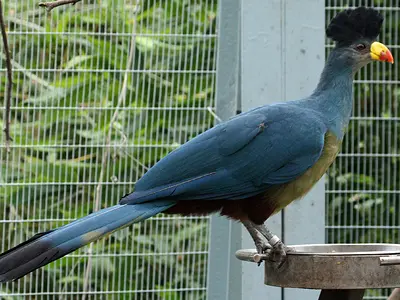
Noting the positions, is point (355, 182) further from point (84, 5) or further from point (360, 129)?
point (84, 5)

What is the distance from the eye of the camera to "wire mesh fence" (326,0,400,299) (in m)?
4.50

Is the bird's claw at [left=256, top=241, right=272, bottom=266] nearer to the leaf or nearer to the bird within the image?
the bird

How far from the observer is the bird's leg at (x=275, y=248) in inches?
106

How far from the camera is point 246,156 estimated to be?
3.11m

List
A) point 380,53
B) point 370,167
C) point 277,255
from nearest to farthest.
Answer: point 277,255
point 380,53
point 370,167

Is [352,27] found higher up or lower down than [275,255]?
higher up

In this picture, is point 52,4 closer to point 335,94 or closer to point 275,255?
point 275,255

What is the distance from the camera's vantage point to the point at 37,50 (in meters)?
4.30

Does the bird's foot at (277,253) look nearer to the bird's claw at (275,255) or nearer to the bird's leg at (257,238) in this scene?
the bird's claw at (275,255)

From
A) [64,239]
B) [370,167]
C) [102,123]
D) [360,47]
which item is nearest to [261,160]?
[360,47]

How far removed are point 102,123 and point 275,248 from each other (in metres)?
1.74

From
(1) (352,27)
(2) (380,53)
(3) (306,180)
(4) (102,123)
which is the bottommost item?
(3) (306,180)

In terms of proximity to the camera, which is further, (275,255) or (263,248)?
(263,248)

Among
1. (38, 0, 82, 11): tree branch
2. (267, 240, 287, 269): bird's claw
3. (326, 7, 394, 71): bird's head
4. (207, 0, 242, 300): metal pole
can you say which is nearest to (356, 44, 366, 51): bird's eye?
(326, 7, 394, 71): bird's head
